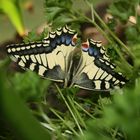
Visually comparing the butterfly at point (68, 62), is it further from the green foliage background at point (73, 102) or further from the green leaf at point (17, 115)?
the green leaf at point (17, 115)

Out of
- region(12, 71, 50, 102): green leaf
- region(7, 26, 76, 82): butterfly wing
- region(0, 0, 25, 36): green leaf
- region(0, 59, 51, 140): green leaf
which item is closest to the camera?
region(0, 59, 51, 140): green leaf

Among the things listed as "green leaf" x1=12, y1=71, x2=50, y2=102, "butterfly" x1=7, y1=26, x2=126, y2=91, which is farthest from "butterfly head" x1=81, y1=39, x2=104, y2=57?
"green leaf" x1=12, y1=71, x2=50, y2=102

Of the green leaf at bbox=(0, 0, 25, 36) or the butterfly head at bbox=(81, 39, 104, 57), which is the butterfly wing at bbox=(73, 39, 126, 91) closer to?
the butterfly head at bbox=(81, 39, 104, 57)

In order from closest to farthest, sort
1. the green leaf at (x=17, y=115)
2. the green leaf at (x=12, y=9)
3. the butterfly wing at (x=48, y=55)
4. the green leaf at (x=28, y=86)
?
1. the green leaf at (x=17, y=115)
2. the green leaf at (x=28, y=86)
3. the butterfly wing at (x=48, y=55)
4. the green leaf at (x=12, y=9)

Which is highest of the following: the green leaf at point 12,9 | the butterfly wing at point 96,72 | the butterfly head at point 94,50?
the green leaf at point 12,9

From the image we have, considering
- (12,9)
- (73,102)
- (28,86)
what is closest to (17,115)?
(28,86)

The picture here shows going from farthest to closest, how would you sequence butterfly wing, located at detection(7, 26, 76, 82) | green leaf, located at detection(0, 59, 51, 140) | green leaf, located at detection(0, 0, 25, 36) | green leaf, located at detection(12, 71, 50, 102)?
green leaf, located at detection(0, 0, 25, 36), butterfly wing, located at detection(7, 26, 76, 82), green leaf, located at detection(12, 71, 50, 102), green leaf, located at detection(0, 59, 51, 140)

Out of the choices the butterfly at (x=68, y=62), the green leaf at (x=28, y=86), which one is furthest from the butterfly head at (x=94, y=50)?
the green leaf at (x=28, y=86)

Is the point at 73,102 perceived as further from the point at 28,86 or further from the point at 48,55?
the point at 28,86

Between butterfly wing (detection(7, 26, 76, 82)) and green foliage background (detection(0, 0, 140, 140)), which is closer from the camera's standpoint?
green foliage background (detection(0, 0, 140, 140))
